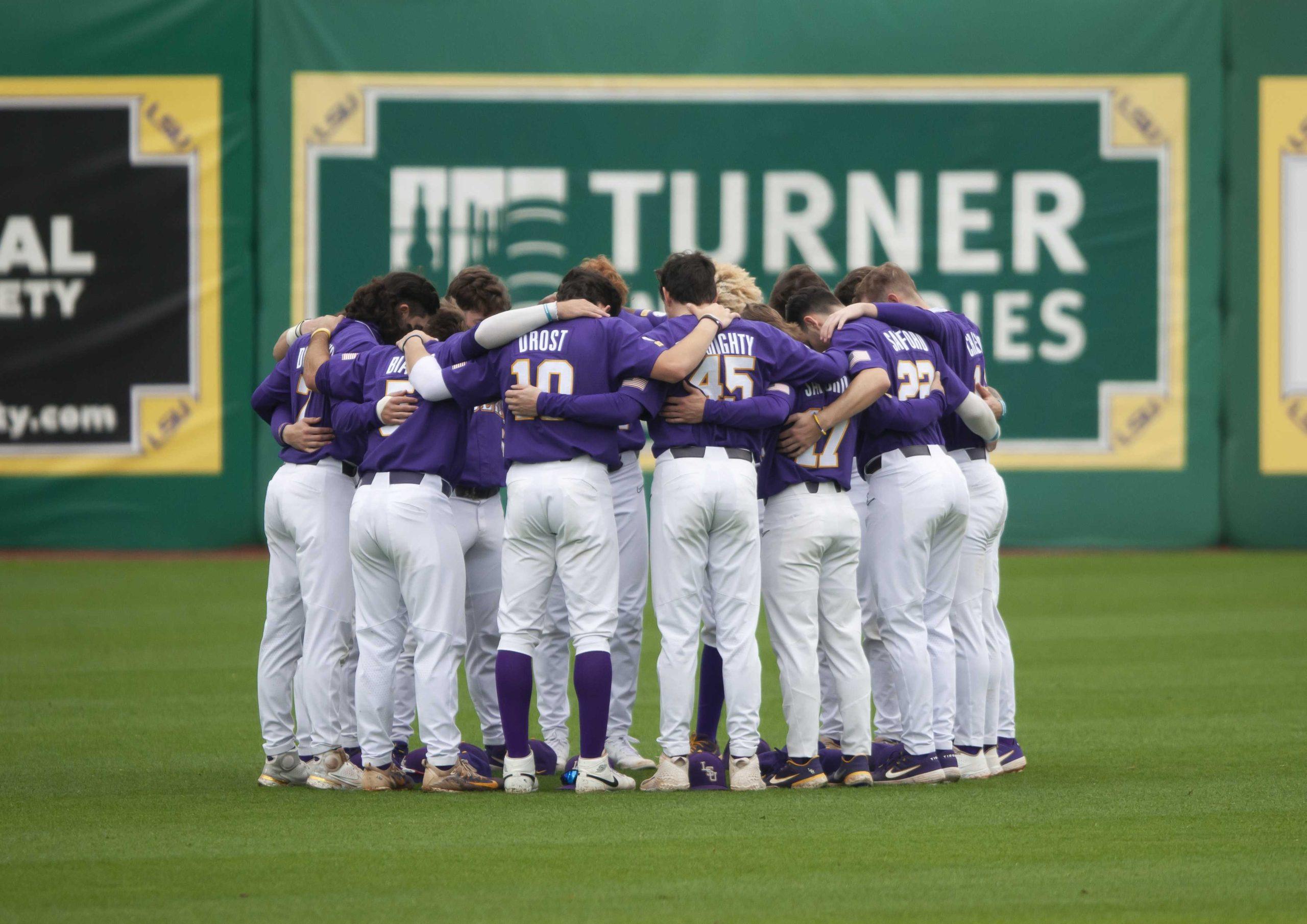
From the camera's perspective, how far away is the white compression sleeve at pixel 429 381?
20.5 ft

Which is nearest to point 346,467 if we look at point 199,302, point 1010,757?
point 1010,757

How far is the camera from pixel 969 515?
22.2 ft

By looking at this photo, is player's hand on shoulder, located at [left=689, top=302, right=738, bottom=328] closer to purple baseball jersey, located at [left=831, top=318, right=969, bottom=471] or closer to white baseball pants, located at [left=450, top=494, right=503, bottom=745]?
purple baseball jersey, located at [left=831, top=318, right=969, bottom=471]

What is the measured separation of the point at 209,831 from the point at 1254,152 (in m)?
13.8

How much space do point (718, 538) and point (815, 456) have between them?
534 millimetres

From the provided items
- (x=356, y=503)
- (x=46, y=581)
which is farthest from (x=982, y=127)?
(x=356, y=503)

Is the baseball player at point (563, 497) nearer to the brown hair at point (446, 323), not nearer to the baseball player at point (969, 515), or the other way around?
the brown hair at point (446, 323)

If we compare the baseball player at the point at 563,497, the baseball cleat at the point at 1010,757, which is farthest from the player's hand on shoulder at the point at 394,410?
the baseball cleat at the point at 1010,757

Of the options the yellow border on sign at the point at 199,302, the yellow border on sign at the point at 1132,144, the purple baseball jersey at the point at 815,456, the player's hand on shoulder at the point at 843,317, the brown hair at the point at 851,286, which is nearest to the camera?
the purple baseball jersey at the point at 815,456

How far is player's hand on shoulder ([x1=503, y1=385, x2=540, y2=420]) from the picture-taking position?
20.1 ft

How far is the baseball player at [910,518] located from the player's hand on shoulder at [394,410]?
1.52 m

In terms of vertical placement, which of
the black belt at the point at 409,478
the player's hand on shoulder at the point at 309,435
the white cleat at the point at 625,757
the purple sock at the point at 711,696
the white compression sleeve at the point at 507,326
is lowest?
the white cleat at the point at 625,757

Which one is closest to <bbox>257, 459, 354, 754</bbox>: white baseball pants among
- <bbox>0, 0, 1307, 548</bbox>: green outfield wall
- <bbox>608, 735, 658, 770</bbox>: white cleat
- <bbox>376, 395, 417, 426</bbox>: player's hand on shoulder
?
<bbox>376, 395, 417, 426</bbox>: player's hand on shoulder

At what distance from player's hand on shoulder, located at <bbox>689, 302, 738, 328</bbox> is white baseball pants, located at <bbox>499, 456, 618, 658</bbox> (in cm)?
75
